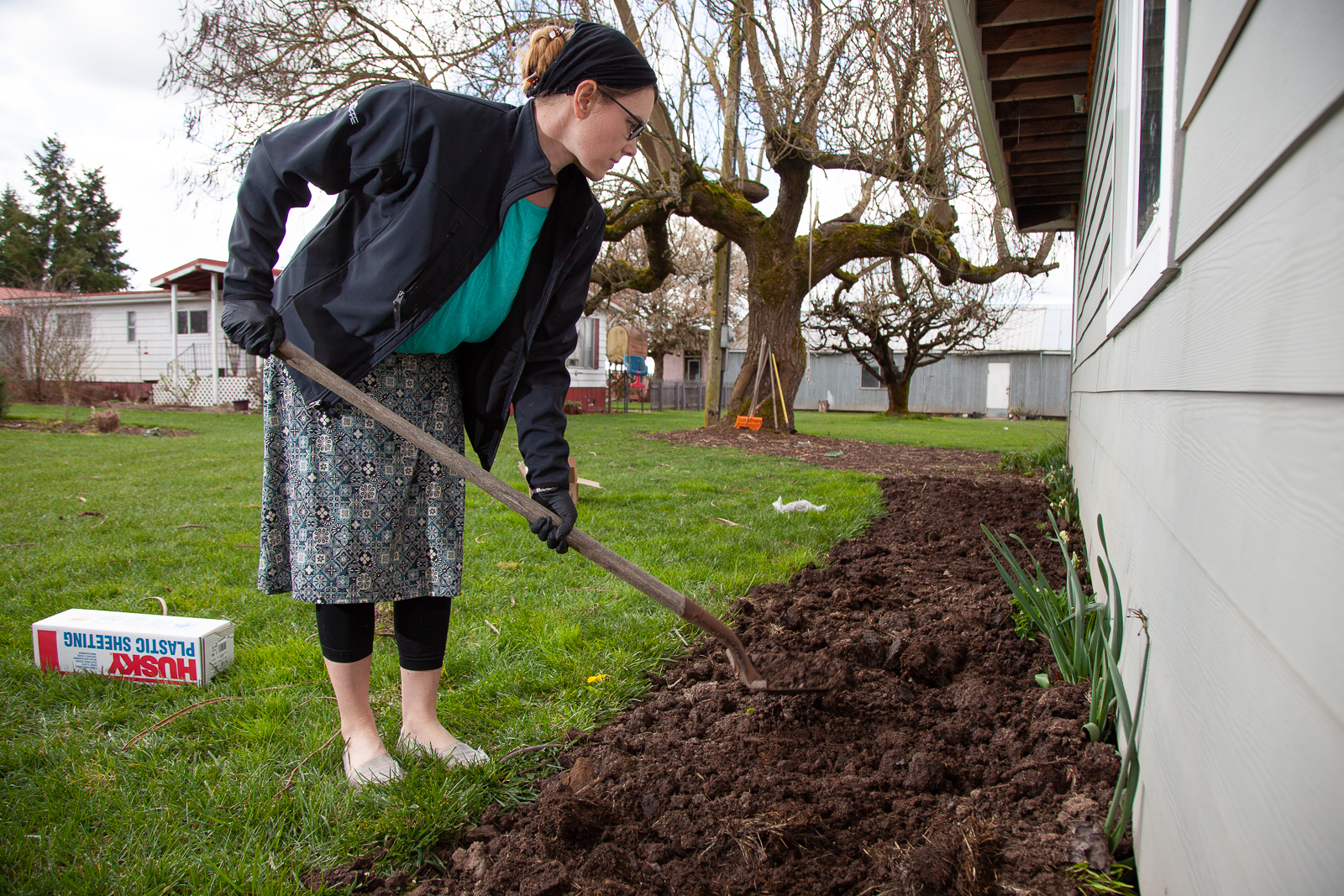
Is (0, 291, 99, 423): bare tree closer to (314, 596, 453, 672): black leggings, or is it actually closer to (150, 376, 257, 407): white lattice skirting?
(150, 376, 257, 407): white lattice skirting

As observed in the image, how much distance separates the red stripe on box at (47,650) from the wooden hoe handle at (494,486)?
1.57 meters

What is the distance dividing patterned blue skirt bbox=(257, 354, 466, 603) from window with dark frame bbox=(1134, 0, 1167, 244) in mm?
1922

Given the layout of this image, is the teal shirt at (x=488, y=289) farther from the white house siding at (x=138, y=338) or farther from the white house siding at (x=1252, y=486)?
the white house siding at (x=138, y=338)

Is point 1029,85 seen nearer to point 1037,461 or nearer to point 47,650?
point 1037,461

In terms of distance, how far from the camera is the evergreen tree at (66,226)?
3366cm

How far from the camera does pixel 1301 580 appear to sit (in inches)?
26.8

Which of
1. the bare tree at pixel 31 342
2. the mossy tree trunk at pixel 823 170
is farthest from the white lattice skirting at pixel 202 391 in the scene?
the mossy tree trunk at pixel 823 170

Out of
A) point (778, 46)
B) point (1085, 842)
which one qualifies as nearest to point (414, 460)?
point (1085, 842)

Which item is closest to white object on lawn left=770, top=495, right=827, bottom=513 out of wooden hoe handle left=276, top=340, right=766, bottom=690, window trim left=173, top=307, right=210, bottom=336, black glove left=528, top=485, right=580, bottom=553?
wooden hoe handle left=276, top=340, right=766, bottom=690

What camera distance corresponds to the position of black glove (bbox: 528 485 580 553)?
186 cm

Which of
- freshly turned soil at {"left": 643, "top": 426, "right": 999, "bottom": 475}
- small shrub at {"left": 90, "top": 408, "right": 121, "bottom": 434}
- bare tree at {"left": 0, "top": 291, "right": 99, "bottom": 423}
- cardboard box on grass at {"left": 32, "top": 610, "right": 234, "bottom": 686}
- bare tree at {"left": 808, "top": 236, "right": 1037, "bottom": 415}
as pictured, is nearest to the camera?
cardboard box on grass at {"left": 32, "top": 610, "right": 234, "bottom": 686}

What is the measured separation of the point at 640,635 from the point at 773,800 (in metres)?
1.11

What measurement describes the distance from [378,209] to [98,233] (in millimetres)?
43966

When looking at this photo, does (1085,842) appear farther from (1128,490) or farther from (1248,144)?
(1248,144)
